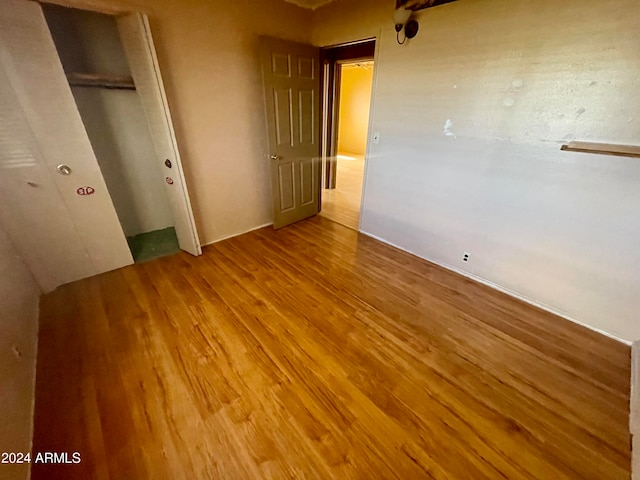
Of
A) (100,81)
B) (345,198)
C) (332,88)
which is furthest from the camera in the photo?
(345,198)

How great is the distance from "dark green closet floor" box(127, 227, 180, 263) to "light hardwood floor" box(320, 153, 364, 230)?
2.03 meters

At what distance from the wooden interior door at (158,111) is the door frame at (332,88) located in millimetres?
1949

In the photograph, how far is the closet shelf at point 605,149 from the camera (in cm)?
151

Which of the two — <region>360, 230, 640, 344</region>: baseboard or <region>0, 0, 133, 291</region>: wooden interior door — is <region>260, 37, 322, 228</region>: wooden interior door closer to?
<region>360, 230, 640, 344</region>: baseboard

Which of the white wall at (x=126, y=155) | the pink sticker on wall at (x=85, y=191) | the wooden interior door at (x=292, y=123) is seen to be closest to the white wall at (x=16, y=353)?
the pink sticker on wall at (x=85, y=191)

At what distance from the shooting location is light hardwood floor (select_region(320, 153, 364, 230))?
3.82 m

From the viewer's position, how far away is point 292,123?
3111 mm

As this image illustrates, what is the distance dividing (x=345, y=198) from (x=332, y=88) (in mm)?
1729

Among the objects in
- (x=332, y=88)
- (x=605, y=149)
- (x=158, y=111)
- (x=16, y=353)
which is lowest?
(x=16, y=353)

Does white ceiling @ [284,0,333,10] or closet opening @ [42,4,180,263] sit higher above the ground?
white ceiling @ [284,0,333,10]

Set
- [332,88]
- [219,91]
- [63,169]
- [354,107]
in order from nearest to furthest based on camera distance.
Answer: [63,169] < [219,91] < [332,88] < [354,107]

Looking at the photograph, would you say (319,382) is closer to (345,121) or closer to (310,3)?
(310,3)

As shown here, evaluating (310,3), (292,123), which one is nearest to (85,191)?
(292,123)

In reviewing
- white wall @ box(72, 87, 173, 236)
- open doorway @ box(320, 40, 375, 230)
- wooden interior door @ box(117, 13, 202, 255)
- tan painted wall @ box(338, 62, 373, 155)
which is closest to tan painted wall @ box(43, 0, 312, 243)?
wooden interior door @ box(117, 13, 202, 255)
